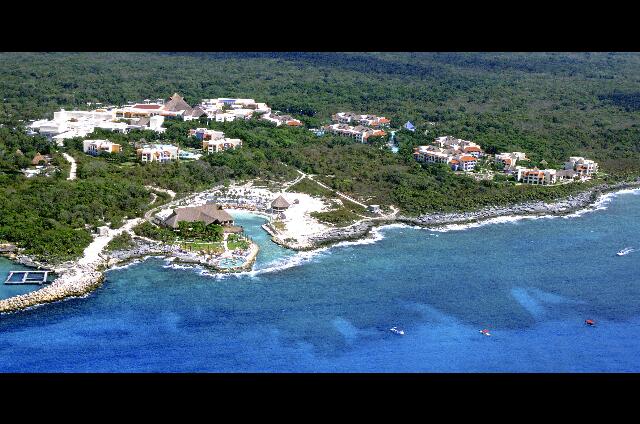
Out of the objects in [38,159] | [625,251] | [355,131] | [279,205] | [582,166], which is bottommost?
[625,251]

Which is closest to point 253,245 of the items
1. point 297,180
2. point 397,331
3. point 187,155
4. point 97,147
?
point 397,331

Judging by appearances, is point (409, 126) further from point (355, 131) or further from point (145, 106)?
point (145, 106)

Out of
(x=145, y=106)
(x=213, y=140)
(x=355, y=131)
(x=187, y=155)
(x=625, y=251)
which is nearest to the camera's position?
(x=625, y=251)

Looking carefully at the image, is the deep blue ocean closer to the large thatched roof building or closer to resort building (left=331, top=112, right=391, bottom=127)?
resort building (left=331, top=112, right=391, bottom=127)

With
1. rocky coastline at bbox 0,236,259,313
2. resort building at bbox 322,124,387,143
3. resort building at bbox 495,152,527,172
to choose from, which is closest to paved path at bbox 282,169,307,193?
resort building at bbox 322,124,387,143

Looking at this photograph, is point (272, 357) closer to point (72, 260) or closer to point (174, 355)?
point (174, 355)
